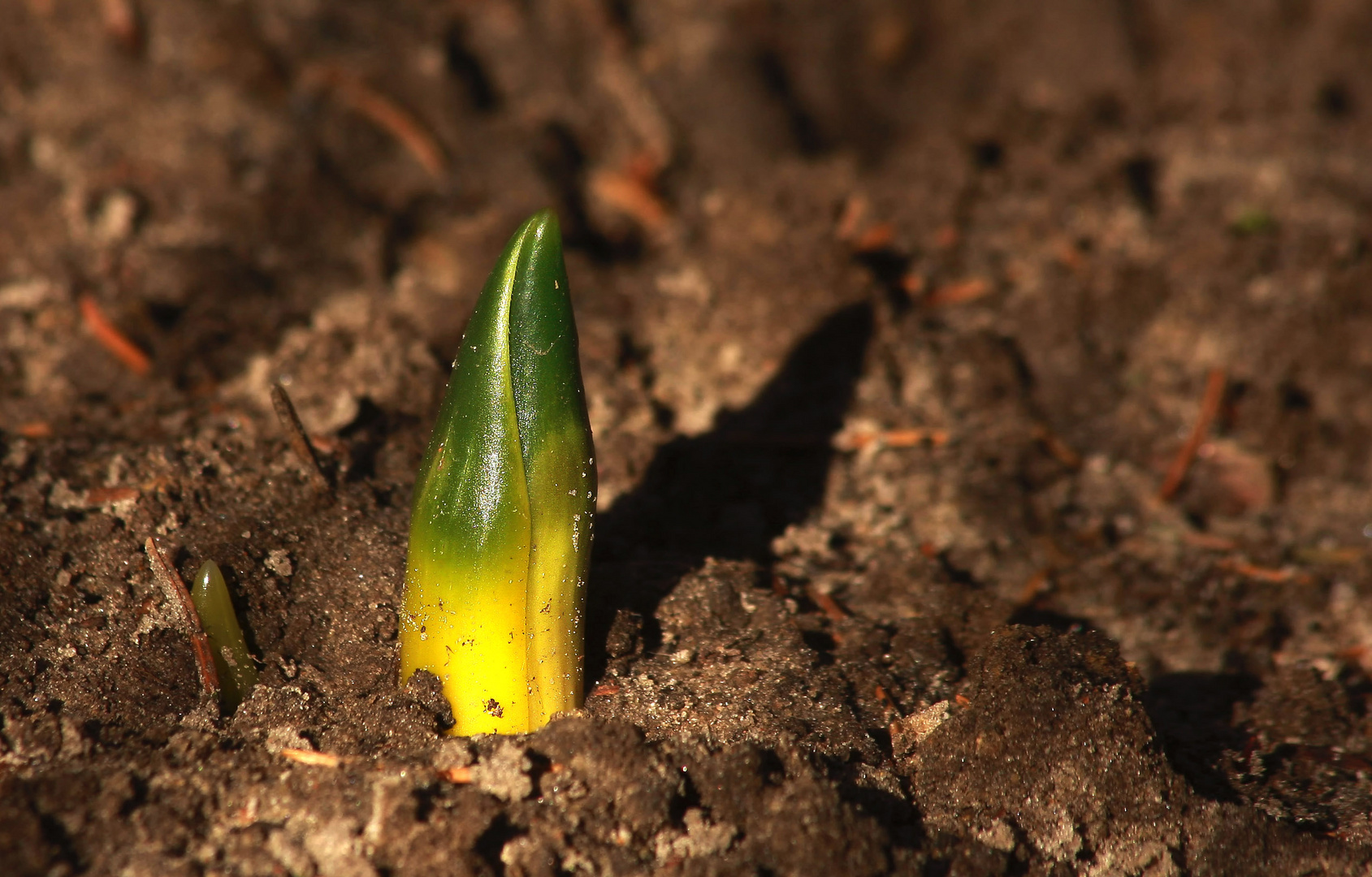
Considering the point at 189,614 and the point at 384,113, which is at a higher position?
the point at 384,113

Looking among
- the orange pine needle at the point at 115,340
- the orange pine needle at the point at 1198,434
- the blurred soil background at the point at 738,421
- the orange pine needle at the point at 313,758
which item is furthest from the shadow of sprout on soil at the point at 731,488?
the orange pine needle at the point at 115,340

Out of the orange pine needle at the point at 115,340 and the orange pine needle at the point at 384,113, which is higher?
the orange pine needle at the point at 384,113

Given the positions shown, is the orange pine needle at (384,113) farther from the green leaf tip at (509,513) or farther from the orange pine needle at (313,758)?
the orange pine needle at (313,758)

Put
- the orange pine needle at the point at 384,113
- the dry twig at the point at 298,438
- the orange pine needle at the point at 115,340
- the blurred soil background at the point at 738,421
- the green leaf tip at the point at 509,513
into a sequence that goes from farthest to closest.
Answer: the orange pine needle at the point at 384,113 < the orange pine needle at the point at 115,340 < the dry twig at the point at 298,438 < the blurred soil background at the point at 738,421 < the green leaf tip at the point at 509,513

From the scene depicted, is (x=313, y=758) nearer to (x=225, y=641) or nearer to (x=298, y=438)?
(x=225, y=641)

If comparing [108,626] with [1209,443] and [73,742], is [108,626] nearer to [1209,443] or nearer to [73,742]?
[73,742]

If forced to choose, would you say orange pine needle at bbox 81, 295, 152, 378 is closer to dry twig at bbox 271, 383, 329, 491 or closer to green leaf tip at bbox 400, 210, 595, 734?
dry twig at bbox 271, 383, 329, 491

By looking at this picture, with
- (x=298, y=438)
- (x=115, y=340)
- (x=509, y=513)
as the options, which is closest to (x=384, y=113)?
(x=115, y=340)
